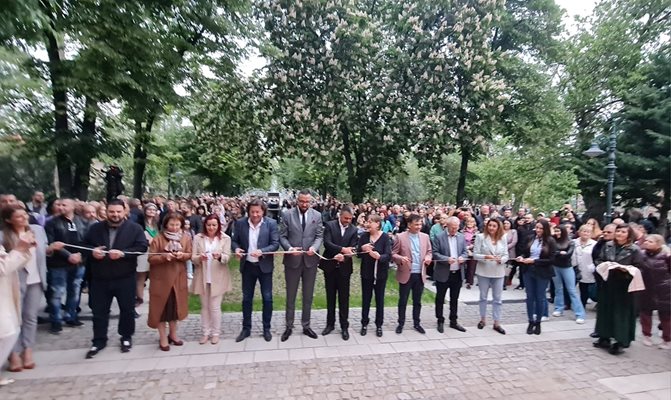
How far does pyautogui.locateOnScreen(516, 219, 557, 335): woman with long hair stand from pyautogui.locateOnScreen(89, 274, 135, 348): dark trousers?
6.14 meters

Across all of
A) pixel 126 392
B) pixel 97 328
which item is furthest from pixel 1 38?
pixel 126 392

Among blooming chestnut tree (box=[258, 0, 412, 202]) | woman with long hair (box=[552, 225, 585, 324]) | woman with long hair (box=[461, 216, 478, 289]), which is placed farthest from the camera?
blooming chestnut tree (box=[258, 0, 412, 202])

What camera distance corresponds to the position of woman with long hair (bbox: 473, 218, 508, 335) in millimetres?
6379

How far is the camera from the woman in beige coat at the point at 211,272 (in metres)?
5.63

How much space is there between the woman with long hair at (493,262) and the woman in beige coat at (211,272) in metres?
4.14

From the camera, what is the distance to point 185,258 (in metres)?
5.38

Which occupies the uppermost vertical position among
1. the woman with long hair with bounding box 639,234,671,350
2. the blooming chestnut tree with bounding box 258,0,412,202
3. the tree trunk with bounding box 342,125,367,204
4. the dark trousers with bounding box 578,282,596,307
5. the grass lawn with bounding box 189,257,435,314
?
the blooming chestnut tree with bounding box 258,0,412,202

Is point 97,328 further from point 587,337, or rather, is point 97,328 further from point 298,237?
point 587,337

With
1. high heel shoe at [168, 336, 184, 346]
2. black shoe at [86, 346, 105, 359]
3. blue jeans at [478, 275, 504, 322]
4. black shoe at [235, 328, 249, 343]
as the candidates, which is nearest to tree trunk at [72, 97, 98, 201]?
black shoe at [86, 346, 105, 359]

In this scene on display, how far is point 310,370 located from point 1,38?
19.1ft

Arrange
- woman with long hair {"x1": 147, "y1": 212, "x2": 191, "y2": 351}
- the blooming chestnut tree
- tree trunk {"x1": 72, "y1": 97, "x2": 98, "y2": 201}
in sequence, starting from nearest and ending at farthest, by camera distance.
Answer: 1. woman with long hair {"x1": 147, "y1": 212, "x2": 191, "y2": 351}
2. tree trunk {"x1": 72, "y1": 97, "x2": 98, "y2": 201}
3. the blooming chestnut tree

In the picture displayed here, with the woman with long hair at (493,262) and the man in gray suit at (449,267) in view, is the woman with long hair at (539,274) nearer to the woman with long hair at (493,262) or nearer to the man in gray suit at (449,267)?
the woman with long hair at (493,262)

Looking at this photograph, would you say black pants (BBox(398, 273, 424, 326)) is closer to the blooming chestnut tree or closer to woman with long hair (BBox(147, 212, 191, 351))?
woman with long hair (BBox(147, 212, 191, 351))

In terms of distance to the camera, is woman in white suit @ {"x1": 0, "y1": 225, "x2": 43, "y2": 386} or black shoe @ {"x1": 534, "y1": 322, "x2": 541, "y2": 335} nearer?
woman in white suit @ {"x1": 0, "y1": 225, "x2": 43, "y2": 386}
